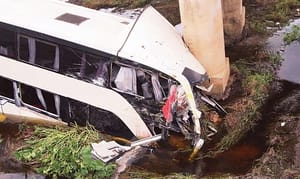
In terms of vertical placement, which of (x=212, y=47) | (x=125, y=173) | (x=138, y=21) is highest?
(x=138, y=21)

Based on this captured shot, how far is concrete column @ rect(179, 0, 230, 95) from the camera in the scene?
11.3 m

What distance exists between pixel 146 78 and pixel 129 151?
1544mm

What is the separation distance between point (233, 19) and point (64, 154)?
7.46 m

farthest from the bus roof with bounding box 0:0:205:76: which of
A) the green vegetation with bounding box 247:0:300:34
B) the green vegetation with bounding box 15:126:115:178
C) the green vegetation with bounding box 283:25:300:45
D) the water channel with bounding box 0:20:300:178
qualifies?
the green vegetation with bounding box 247:0:300:34

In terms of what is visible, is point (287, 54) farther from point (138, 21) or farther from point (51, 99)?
point (51, 99)

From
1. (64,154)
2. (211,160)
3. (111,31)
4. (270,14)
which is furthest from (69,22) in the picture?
(270,14)

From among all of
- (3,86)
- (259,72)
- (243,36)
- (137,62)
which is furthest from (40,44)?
(243,36)

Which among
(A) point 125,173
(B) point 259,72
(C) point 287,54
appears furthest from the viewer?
(C) point 287,54

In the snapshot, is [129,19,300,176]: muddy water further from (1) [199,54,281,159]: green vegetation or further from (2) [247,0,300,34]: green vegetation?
(2) [247,0,300,34]: green vegetation

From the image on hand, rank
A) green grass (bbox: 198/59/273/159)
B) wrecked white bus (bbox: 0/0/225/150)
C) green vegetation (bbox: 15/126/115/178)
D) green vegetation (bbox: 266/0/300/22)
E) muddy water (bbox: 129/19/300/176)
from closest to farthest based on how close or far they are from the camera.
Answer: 1. green vegetation (bbox: 15/126/115/178)
2. muddy water (bbox: 129/19/300/176)
3. wrecked white bus (bbox: 0/0/225/150)
4. green grass (bbox: 198/59/273/159)
5. green vegetation (bbox: 266/0/300/22)

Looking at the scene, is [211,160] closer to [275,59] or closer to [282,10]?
[275,59]

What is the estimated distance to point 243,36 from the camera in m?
15.1

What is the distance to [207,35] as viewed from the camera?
38.0 ft

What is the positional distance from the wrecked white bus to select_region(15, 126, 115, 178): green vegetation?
1.52 feet
